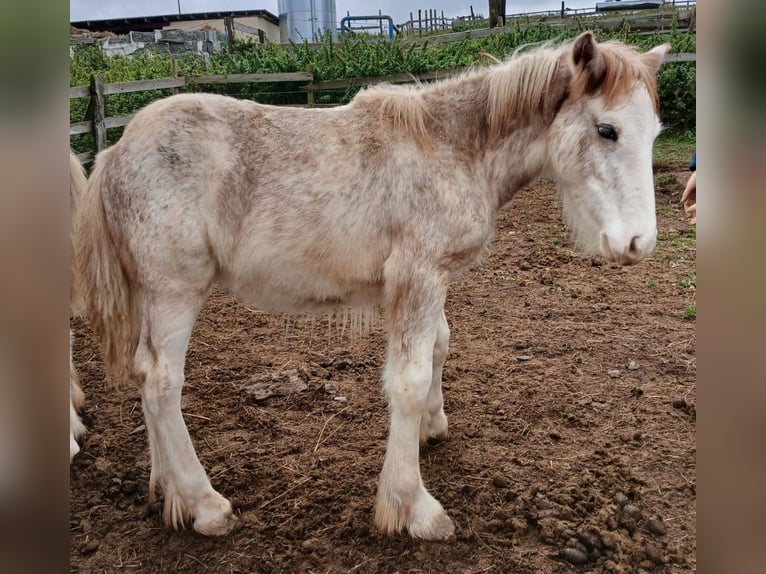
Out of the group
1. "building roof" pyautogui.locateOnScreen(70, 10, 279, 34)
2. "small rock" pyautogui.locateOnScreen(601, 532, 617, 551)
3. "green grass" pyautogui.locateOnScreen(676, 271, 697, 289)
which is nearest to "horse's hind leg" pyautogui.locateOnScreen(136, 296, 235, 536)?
"small rock" pyautogui.locateOnScreen(601, 532, 617, 551)

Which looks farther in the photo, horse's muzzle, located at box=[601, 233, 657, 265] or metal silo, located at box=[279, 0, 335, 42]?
metal silo, located at box=[279, 0, 335, 42]

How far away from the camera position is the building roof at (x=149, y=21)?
25.7 metres

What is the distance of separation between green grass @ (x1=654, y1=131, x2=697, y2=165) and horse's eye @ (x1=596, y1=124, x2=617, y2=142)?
26.4 ft

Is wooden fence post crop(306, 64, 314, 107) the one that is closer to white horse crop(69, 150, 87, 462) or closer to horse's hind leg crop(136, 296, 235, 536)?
white horse crop(69, 150, 87, 462)

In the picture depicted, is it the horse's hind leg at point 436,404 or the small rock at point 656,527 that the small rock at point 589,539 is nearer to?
the small rock at point 656,527

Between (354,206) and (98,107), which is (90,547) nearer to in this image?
(354,206)

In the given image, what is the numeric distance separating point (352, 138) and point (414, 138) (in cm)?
29

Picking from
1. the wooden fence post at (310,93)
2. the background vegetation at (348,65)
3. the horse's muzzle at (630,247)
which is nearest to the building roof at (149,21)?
the background vegetation at (348,65)

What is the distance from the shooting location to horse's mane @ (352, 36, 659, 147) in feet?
7.55

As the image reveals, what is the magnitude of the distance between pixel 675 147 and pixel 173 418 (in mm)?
11152

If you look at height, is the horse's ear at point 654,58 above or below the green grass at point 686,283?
above

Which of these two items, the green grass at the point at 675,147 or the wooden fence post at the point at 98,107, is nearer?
the wooden fence post at the point at 98,107

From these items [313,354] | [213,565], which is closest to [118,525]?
[213,565]

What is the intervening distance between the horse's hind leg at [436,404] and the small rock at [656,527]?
114 cm
